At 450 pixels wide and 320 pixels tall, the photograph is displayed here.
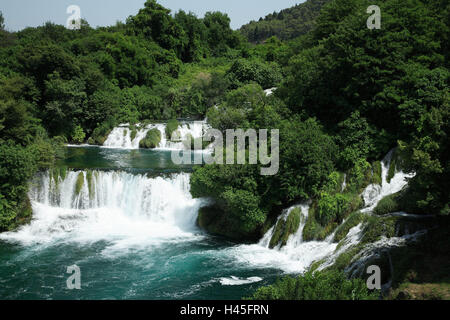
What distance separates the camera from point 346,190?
51.4 feet

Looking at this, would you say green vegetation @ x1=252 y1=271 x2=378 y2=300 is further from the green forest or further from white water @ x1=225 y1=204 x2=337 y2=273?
white water @ x1=225 y1=204 x2=337 y2=273

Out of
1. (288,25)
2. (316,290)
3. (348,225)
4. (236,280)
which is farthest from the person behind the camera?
(288,25)

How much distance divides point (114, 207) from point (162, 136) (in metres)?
11.3

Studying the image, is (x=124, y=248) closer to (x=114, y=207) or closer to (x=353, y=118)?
(x=114, y=207)

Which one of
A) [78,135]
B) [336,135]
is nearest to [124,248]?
[336,135]

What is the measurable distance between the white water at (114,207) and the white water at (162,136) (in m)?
9.96

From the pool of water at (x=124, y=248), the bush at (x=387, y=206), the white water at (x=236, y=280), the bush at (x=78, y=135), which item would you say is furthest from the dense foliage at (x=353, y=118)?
the bush at (x=78, y=135)

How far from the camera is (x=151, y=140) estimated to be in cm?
2933

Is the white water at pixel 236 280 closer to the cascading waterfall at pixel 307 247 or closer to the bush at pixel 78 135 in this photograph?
the cascading waterfall at pixel 307 247

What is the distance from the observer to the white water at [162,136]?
1160 inches

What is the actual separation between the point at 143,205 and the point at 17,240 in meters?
5.44

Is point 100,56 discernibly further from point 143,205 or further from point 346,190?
point 346,190

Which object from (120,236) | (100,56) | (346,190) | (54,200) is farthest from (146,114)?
(346,190)

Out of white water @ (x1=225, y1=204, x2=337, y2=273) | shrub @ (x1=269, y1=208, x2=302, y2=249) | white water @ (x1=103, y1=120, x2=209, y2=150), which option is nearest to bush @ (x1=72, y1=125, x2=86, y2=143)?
white water @ (x1=103, y1=120, x2=209, y2=150)
